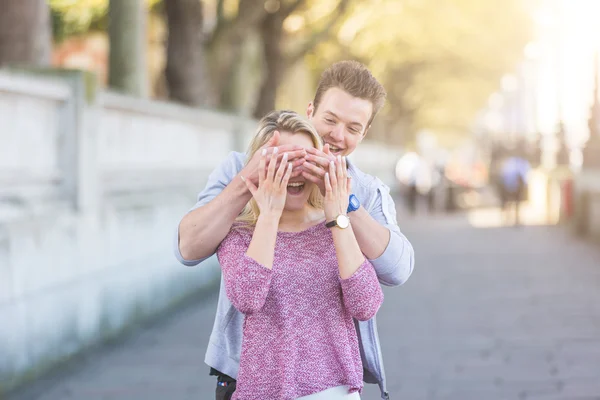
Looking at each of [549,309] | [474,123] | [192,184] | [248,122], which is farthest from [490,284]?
[474,123]

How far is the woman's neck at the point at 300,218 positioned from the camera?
3.20 m

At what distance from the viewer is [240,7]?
731 inches

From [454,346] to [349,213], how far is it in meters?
5.72

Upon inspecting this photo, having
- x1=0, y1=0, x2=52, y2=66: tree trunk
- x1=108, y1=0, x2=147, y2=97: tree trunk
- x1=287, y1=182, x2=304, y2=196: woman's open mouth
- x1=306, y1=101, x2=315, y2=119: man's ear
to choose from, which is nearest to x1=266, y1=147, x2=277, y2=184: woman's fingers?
x1=287, y1=182, x2=304, y2=196: woman's open mouth

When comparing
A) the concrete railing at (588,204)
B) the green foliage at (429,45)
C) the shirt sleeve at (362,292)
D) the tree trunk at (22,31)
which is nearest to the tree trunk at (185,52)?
the tree trunk at (22,31)

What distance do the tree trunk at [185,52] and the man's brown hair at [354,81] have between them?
41.7 feet

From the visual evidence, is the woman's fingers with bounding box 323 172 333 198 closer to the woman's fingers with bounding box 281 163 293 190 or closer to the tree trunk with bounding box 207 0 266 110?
the woman's fingers with bounding box 281 163 293 190

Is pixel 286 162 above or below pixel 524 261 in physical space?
above

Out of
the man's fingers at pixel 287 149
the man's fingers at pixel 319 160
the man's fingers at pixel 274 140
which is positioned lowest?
the man's fingers at pixel 319 160

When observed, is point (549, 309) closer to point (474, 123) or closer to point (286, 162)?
point (286, 162)

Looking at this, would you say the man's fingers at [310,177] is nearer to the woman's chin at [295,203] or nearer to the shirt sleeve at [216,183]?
the woman's chin at [295,203]

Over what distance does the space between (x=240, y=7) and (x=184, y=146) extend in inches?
232

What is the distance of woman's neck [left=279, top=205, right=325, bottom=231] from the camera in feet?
10.5

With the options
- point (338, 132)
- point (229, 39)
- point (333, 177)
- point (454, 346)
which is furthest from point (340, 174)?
point (229, 39)
